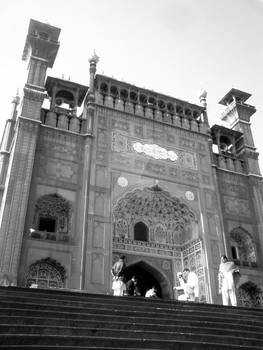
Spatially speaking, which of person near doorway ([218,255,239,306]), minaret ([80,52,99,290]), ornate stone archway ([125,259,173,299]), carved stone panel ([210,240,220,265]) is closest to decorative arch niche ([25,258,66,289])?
minaret ([80,52,99,290])

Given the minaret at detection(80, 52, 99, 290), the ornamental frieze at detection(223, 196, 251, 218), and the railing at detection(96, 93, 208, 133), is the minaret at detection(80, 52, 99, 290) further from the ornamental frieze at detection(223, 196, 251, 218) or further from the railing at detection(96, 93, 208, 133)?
the ornamental frieze at detection(223, 196, 251, 218)

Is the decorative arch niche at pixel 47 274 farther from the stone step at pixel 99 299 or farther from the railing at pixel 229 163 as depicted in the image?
the railing at pixel 229 163

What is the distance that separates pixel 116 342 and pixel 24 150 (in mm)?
10687

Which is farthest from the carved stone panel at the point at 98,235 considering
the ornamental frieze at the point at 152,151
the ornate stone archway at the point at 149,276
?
the ornamental frieze at the point at 152,151

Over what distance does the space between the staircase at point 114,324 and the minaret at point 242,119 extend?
12.9 metres

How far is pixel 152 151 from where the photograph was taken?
62.5ft

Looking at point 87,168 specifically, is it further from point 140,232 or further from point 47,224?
point 140,232

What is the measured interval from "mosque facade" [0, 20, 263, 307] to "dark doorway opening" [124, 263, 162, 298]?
0.05 m

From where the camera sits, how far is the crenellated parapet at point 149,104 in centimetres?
1980

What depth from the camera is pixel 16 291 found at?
28.7 ft

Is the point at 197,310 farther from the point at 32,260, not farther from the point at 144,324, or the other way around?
the point at 32,260

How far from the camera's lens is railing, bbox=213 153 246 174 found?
21219 millimetres

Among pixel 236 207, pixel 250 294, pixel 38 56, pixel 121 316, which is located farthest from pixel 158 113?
pixel 121 316

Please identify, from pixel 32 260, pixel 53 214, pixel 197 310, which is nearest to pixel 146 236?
pixel 53 214
